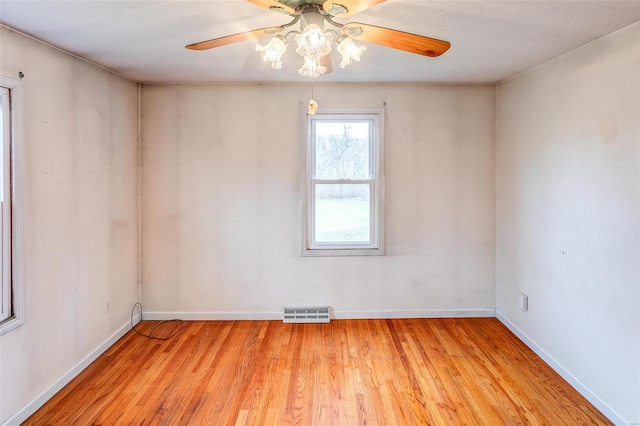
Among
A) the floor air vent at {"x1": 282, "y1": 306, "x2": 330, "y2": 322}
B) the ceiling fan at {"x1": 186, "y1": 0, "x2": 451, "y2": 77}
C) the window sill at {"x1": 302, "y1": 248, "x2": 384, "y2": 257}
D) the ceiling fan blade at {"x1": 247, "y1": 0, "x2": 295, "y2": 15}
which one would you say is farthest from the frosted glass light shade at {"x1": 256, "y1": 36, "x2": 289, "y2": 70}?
the floor air vent at {"x1": 282, "y1": 306, "x2": 330, "y2": 322}

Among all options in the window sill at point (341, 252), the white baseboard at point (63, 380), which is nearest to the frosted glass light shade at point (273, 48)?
the window sill at point (341, 252)

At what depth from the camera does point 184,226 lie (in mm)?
3688

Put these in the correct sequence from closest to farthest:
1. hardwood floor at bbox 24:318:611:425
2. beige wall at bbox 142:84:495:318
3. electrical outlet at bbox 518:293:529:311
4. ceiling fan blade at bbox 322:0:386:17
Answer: ceiling fan blade at bbox 322:0:386:17 → hardwood floor at bbox 24:318:611:425 → electrical outlet at bbox 518:293:529:311 → beige wall at bbox 142:84:495:318

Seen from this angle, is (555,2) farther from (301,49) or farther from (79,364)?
(79,364)

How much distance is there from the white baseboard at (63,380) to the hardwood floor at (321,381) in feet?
0.14

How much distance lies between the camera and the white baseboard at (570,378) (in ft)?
7.29

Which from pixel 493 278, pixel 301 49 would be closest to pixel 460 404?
pixel 493 278

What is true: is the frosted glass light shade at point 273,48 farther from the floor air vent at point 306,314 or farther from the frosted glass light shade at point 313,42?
the floor air vent at point 306,314

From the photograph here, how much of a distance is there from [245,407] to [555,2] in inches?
115

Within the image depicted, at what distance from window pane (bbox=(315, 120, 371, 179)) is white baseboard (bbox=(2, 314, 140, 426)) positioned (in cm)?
239

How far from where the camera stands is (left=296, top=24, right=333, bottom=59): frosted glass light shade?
140cm

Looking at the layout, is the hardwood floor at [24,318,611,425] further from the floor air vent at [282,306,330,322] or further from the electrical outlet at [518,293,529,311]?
the electrical outlet at [518,293,529,311]

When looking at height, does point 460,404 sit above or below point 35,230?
below

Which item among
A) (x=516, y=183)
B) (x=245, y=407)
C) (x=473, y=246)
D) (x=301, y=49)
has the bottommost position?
(x=245, y=407)
